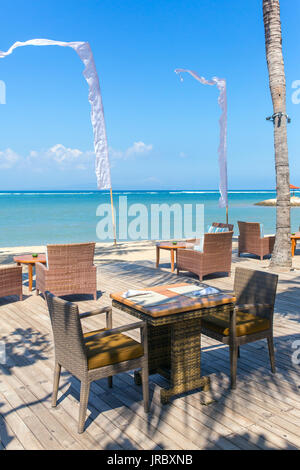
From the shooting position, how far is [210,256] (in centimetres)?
721

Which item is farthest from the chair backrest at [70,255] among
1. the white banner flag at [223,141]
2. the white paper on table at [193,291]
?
the white banner flag at [223,141]

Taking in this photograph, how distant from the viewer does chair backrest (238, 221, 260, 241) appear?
9.26 meters

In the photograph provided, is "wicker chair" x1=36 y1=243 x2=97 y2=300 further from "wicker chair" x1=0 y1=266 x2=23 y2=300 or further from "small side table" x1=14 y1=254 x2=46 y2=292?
"small side table" x1=14 y1=254 x2=46 y2=292

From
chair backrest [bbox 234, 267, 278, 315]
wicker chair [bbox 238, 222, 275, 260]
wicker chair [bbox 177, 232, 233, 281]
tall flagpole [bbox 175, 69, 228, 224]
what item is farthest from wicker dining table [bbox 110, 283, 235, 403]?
tall flagpole [bbox 175, 69, 228, 224]

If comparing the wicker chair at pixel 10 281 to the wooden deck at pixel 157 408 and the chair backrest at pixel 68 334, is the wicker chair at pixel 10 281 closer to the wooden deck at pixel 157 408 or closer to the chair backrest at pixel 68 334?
the wooden deck at pixel 157 408

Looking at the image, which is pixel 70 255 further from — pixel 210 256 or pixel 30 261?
pixel 210 256

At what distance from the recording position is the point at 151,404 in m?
2.92

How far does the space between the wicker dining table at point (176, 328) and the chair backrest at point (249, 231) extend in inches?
253

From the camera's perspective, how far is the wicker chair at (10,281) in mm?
5629

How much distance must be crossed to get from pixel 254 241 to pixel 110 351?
7.16 metres

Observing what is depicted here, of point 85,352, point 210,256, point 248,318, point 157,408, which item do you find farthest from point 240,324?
point 210,256

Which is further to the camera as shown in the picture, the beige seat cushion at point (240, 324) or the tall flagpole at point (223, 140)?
the tall flagpole at point (223, 140)

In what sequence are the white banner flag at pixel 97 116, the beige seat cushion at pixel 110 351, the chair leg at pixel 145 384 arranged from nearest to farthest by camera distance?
the beige seat cushion at pixel 110 351 < the chair leg at pixel 145 384 < the white banner flag at pixel 97 116

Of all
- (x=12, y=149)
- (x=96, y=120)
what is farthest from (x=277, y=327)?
(x=12, y=149)
